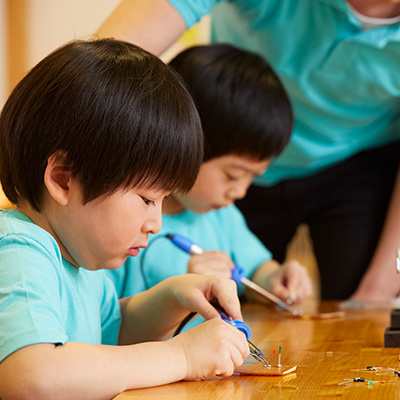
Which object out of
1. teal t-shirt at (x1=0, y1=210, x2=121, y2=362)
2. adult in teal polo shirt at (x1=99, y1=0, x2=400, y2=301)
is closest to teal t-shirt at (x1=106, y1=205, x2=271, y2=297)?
adult in teal polo shirt at (x1=99, y1=0, x2=400, y2=301)

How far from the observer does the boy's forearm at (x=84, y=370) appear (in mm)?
615

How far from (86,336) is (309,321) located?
54 centimetres

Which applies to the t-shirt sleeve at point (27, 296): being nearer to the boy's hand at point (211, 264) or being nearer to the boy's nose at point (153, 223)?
the boy's nose at point (153, 223)

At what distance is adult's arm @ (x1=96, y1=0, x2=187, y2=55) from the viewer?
3.86 feet

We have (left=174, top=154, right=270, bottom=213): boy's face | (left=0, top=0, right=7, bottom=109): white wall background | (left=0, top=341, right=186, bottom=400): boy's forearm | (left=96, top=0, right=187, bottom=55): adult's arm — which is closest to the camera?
(left=0, top=341, right=186, bottom=400): boy's forearm

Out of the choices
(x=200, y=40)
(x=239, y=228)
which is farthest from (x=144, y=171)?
(x=200, y=40)

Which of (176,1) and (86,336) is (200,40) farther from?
(86,336)

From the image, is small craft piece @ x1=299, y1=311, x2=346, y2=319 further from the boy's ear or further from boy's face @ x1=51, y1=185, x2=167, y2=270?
the boy's ear

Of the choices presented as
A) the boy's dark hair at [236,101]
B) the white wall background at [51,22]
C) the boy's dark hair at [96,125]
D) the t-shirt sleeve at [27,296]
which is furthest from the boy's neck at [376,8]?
the white wall background at [51,22]

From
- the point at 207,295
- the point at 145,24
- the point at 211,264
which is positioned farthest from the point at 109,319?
the point at 145,24

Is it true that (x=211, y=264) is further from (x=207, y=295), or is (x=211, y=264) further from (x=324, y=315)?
(x=207, y=295)

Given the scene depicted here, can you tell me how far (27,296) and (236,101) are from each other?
89 cm

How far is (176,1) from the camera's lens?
124 centimetres

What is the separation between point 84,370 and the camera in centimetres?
64
